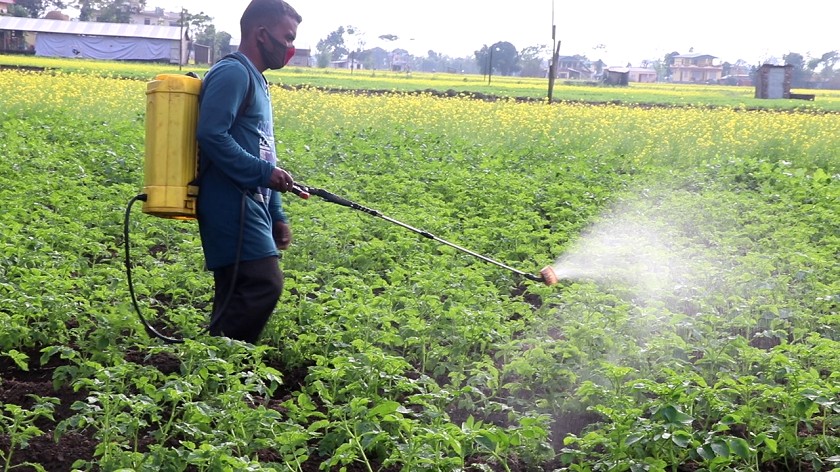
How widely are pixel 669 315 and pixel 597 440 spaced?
5.95 feet

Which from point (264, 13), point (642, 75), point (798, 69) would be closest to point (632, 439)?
point (264, 13)

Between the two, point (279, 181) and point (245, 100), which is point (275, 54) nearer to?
point (245, 100)

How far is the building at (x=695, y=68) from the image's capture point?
12444 cm

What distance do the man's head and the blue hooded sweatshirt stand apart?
0.12m

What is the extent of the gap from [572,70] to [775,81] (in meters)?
45.8

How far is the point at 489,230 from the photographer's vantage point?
29.0ft

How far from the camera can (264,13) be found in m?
4.51

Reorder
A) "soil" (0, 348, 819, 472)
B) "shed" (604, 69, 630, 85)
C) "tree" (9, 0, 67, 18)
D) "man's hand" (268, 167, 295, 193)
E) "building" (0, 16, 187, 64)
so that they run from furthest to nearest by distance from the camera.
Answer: "tree" (9, 0, 67, 18), "building" (0, 16, 187, 64), "shed" (604, 69, 630, 85), "man's hand" (268, 167, 295, 193), "soil" (0, 348, 819, 472)

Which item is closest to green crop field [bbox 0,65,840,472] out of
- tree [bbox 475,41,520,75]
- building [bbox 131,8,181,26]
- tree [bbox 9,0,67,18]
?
tree [bbox 475,41,520,75]

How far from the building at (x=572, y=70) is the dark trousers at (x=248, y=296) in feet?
269

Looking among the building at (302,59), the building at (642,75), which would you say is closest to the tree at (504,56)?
the building at (642,75)

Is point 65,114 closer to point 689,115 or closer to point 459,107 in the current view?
point 459,107

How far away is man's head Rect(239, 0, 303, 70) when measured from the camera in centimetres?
452

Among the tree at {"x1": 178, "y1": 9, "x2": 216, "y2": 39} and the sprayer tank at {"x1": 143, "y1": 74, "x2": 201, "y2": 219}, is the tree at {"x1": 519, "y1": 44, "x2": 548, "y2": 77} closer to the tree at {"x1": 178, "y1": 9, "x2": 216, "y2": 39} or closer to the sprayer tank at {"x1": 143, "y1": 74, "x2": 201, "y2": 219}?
the tree at {"x1": 178, "y1": 9, "x2": 216, "y2": 39}
